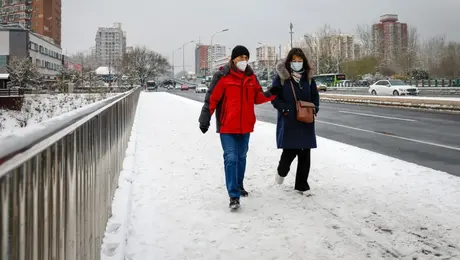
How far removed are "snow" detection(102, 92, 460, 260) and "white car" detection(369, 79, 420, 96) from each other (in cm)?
2772

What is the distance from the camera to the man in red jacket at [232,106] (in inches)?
197

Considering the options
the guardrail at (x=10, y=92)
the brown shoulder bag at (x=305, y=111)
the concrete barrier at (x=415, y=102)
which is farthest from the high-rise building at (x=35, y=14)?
the brown shoulder bag at (x=305, y=111)

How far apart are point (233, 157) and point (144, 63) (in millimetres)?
94157

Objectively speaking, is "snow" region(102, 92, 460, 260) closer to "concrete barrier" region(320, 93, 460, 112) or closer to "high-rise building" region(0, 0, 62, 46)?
"concrete barrier" region(320, 93, 460, 112)

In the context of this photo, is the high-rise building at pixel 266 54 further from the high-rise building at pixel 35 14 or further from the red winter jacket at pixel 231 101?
the red winter jacket at pixel 231 101

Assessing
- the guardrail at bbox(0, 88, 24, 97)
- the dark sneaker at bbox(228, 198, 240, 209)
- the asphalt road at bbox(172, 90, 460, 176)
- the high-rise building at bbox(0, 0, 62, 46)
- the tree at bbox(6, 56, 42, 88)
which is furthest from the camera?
the high-rise building at bbox(0, 0, 62, 46)

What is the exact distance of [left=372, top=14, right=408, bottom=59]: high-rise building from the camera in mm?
81188

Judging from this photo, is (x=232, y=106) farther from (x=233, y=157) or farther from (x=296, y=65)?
(x=296, y=65)

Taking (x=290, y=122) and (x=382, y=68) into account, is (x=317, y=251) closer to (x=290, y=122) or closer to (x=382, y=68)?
(x=290, y=122)

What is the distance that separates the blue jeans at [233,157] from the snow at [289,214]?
0.94 ft

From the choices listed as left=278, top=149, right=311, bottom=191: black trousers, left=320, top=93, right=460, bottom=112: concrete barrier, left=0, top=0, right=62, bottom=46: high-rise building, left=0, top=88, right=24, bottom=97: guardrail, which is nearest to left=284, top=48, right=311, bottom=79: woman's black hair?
left=278, top=149, right=311, bottom=191: black trousers

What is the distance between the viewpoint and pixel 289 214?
4746 mm

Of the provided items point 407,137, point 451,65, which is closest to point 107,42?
point 451,65

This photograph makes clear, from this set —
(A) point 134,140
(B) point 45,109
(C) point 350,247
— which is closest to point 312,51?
(B) point 45,109
